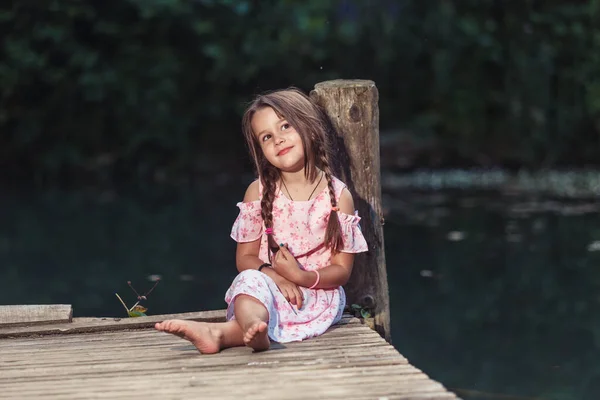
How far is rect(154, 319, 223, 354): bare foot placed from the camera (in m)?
3.56

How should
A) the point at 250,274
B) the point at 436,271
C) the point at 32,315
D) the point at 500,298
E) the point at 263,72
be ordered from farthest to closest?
the point at 263,72 < the point at 436,271 < the point at 500,298 < the point at 32,315 < the point at 250,274

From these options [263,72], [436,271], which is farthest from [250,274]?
[263,72]

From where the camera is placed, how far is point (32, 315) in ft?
14.0

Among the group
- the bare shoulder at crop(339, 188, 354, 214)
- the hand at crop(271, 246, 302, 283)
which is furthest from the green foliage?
the hand at crop(271, 246, 302, 283)

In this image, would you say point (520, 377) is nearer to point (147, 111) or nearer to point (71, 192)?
point (71, 192)

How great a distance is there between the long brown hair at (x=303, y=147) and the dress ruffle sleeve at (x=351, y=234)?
20mm

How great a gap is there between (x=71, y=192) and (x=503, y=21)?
22.4 ft

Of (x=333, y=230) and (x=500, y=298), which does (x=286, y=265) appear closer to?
(x=333, y=230)

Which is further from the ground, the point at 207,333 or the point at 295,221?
the point at 295,221

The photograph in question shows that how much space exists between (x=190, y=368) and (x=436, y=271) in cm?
498

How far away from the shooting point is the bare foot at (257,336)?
11.6 feet

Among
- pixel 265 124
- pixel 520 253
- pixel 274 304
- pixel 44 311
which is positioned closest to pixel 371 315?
pixel 274 304

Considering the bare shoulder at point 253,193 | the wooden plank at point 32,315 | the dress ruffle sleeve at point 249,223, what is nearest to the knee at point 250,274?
the dress ruffle sleeve at point 249,223

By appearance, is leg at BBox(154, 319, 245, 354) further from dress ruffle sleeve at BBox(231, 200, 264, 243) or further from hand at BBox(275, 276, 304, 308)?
dress ruffle sleeve at BBox(231, 200, 264, 243)
